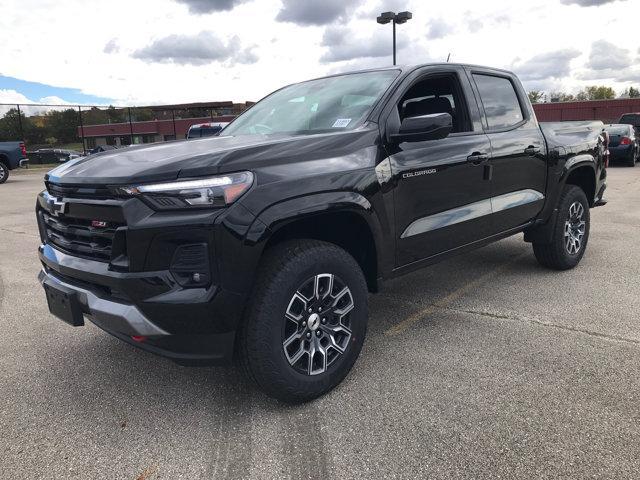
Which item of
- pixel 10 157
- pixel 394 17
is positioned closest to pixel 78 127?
pixel 10 157

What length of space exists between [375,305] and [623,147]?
16412 millimetres

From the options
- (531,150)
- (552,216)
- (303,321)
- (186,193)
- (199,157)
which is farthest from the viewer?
(552,216)

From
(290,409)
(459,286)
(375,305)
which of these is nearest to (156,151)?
(290,409)

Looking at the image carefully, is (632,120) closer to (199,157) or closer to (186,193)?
(199,157)

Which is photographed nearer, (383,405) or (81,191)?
(81,191)

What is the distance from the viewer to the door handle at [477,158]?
3896 mm

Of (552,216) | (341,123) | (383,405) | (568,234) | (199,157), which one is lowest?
(383,405)

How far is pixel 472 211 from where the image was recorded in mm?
3998

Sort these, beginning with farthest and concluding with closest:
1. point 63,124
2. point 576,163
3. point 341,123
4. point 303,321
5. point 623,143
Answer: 1. point 63,124
2. point 623,143
3. point 576,163
4. point 341,123
5. point 303,321

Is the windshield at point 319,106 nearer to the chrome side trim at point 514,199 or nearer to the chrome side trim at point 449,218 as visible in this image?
the chrome side trim at point 449,218

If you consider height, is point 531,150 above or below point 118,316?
above

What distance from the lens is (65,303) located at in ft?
9.18

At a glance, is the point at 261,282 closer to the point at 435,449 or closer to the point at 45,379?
the point at 435,449

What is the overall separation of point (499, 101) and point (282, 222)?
9.05 ft
